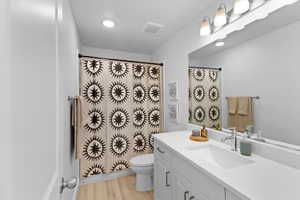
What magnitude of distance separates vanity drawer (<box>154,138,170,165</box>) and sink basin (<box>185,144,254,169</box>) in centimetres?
23

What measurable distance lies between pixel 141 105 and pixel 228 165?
5.08 feet

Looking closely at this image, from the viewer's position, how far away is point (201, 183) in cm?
91

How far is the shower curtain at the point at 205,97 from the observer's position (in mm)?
1621

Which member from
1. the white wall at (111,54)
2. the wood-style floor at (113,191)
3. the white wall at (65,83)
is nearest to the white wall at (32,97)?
the white wall at (65,83)

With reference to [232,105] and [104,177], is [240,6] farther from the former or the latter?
[104,177]

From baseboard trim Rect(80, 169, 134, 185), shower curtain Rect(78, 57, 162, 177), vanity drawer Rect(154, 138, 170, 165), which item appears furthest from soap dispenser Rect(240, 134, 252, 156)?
baseboard trim Rect(80, 169, 134, 185)

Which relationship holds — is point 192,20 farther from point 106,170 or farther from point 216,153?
point 106,170

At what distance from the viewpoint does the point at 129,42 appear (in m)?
2.57

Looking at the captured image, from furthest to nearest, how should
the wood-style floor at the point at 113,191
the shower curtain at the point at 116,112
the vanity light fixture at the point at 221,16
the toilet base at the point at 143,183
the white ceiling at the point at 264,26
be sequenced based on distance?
the shower curtain at the point at 116,112
the toilet base at the point at 143,183
the wood-style floor at the point at 113,191
the vanity light fixture at the point at 221,16
the white ceiling at the point at 264,26

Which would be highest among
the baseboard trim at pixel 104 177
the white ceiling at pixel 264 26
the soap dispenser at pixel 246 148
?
the white ceiling at pixel 264 26

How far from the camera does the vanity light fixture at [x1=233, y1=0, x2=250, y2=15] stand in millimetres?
1164

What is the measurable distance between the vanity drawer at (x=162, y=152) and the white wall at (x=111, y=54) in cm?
211

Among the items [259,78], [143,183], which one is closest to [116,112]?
[143,183]

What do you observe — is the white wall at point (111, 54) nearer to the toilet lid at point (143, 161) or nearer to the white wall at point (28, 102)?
the toilet lid at point (143, 161)
